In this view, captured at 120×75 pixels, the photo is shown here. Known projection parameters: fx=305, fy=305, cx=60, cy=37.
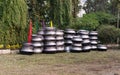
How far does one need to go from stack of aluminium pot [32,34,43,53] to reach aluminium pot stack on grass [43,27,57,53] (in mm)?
233

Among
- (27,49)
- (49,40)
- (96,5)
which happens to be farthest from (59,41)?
(96,5)

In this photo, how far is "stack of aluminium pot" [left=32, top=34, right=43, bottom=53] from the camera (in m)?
14.3

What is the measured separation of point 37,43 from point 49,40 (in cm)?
66

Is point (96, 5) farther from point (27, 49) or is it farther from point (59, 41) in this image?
point (27, 49)

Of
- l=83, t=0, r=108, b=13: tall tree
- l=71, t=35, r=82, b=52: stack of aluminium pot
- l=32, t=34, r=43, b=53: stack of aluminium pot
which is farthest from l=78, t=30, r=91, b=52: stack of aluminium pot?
l=83, t=0, r=108, b=13: tall tree

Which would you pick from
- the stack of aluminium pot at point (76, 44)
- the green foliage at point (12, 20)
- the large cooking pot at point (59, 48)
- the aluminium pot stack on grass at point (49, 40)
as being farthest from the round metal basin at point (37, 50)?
the green foliage at point (12, 20)

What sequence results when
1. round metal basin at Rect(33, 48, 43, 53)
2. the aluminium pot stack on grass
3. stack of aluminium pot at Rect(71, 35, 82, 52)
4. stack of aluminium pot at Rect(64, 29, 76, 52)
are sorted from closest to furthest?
round metal basin at Rect(33, 48, 43, 53)
the aluminium pot stack on grass
stack of aluminium pot at Rect(71, 35, 82, 52)
stack of aluminium pot at Rect(64, 29, 76, 52)

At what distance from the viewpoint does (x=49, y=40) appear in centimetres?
1471

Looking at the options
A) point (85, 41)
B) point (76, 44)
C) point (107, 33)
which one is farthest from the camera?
point (107, 33)

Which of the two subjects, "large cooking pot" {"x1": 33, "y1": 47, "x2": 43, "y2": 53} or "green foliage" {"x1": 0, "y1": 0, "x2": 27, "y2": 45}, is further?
"green foliage" {"x1": 0, "y1": 0, "x2": 27, "y2": 45}

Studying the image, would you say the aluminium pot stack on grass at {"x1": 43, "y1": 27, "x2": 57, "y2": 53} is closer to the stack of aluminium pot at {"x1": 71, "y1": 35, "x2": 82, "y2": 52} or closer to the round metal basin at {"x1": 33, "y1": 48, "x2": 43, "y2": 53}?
the round metal basin at {"x1": 33, "y1": 48, "x2": 43, "y2": 53}

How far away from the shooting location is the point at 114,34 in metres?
19.5

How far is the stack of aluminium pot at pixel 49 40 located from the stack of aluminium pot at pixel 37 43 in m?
0.25

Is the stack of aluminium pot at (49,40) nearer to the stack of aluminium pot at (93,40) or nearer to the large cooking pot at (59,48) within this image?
the large cooking pot at (59,48)
